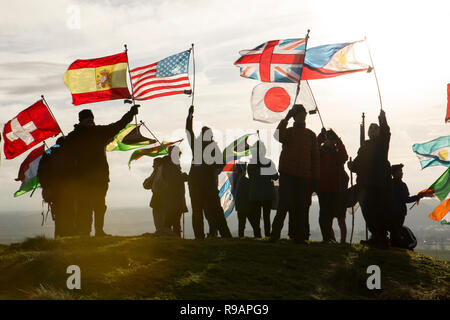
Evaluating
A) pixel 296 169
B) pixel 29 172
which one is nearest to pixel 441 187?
pixel 296 169

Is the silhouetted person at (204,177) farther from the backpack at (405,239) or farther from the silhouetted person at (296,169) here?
the backpack at (405,239)

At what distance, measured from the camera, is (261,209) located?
50.3 ft

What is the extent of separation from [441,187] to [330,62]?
5.25m

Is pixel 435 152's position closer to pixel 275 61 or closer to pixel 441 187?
pixel 441 187

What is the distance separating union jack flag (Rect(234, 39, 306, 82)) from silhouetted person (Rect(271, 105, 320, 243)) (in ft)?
9.81

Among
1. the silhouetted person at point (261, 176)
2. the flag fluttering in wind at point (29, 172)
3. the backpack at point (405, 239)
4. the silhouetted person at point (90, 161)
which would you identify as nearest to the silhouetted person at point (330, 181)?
the backpack at point (405, 239)

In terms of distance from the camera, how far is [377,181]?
1155 cm

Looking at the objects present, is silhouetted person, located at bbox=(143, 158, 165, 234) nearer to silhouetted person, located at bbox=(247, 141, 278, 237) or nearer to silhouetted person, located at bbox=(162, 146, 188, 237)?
silhouetted person, located at bbox=(162, 146, 188, 237)

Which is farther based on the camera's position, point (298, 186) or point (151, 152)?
point (151, 152)

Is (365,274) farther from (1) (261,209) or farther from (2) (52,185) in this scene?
(2) (52,185)

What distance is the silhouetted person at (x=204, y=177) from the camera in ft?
41.8

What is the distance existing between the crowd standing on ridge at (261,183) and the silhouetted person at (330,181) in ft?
0.07

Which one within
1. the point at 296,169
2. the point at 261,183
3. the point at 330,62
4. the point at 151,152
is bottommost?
the point at 261,183

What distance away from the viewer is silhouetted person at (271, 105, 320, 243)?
11.4m
